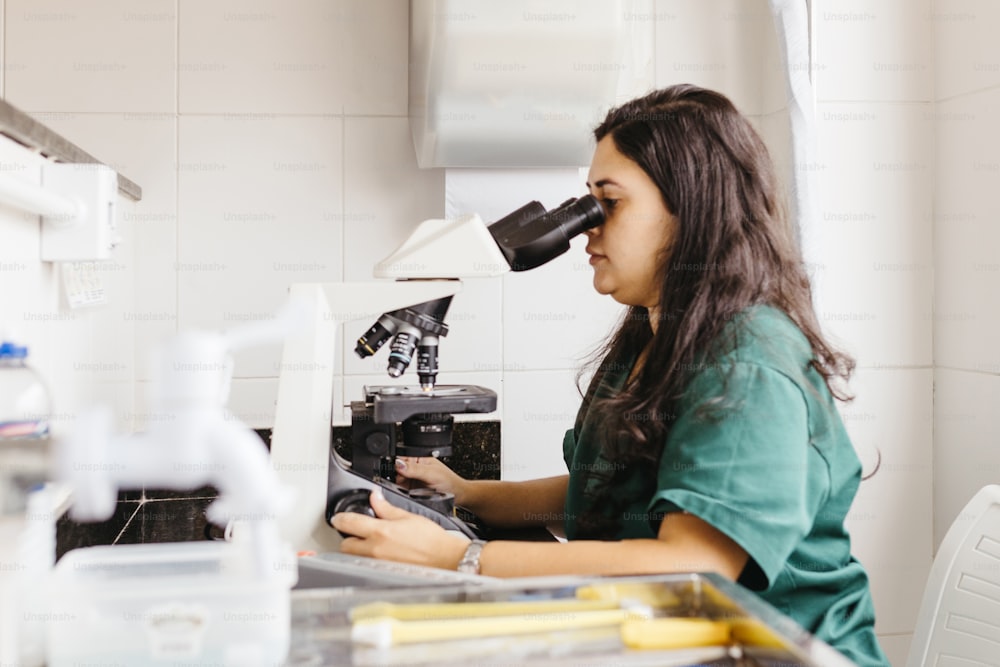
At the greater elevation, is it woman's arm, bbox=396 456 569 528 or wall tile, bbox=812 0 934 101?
wall tile, bbox=812 0 934 101

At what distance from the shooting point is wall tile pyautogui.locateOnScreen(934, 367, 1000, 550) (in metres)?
1.82

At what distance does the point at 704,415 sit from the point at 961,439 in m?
1.11

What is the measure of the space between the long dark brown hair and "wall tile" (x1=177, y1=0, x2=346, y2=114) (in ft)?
2.86

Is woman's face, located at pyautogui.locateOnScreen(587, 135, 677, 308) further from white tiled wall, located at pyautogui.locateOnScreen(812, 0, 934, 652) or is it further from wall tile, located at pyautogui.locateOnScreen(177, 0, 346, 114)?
wall tile, located at pyautogui.locateOnScreen(177, 0, 346, 114)

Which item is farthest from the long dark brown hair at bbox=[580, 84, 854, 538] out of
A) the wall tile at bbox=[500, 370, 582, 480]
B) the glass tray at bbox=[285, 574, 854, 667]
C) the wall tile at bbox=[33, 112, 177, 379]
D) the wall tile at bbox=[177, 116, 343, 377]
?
the wall tile at bbox=[33, 112, 177, 379]

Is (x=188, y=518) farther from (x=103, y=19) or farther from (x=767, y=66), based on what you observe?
(x=767, y=66)

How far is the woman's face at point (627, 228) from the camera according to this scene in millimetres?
1357

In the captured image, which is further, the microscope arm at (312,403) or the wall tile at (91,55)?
the wall tile at (91,55)

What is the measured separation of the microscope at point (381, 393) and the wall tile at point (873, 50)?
1.02 metres

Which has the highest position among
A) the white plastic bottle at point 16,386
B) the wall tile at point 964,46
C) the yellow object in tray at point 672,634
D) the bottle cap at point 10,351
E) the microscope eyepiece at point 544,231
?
the wall tile at point 964,46

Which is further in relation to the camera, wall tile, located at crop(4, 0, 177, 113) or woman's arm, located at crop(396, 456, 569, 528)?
wall tile, located at crop(4, 0, 177, 113)

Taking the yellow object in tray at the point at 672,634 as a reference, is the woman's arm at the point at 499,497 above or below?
below

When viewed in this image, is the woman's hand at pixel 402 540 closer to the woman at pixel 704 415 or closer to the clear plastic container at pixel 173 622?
the woman at pixel 704 415

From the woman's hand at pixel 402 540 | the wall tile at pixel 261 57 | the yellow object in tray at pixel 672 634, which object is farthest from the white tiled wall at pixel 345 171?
the yellow object in tray at pixel 672 634
